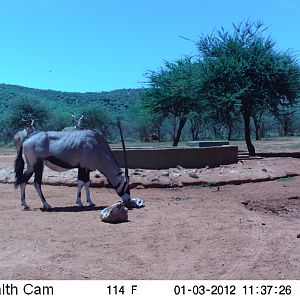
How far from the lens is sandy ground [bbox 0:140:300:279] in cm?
656

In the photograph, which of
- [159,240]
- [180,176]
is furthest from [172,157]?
[159,240]

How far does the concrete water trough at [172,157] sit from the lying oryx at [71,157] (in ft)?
16.6

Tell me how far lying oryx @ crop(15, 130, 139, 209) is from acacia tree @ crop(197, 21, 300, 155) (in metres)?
12.9

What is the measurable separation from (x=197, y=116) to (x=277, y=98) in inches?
149

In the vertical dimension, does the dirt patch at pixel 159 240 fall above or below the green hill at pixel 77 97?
below

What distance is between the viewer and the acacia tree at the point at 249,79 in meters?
24.6

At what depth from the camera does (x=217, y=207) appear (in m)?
11.4

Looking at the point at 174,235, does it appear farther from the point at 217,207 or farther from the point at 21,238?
the point at 217,207

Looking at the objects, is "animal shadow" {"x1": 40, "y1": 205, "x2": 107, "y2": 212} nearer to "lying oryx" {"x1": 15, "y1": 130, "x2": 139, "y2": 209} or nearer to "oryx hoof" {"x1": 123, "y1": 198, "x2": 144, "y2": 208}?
"lying oryx" {"x1": 15, "y1": 130, "x2": 139, "y2": 209}

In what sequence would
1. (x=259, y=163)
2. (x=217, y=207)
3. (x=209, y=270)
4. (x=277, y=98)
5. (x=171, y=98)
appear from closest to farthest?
(x=209, y=270) → (x=217, y=207) → (x=259, y=163) → (x=277, y=98) → (x=171, y=98)

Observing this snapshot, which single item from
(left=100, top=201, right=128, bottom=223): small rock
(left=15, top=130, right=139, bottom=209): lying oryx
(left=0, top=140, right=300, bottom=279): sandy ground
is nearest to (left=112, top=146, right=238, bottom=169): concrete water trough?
(left=0, top=140, right=300, bottom=279): sandy ground

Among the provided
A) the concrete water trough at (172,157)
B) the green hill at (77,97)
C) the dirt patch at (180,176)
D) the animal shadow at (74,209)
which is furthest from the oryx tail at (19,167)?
the green hill at (77,97)
